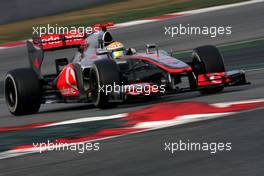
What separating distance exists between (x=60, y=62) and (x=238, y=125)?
5432mm

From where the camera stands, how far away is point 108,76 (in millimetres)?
10688

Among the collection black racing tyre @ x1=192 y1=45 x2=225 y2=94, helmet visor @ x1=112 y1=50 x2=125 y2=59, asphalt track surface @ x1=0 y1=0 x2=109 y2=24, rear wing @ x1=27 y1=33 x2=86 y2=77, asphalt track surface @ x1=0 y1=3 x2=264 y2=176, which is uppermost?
asphalt track surface @ x1=0 y1=0 x2=109 y2=24

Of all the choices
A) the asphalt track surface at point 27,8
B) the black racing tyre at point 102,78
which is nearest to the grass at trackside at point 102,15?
the asphalt track surface at point 27,8

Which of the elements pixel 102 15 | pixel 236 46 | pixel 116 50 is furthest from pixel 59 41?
pixel 102 15

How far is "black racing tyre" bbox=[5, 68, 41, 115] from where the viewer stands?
12000mm

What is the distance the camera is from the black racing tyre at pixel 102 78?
1070 centimetres

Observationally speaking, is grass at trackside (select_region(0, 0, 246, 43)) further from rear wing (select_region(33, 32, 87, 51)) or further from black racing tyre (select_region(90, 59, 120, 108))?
black racing tyre (select_region(90, 59, 120, 108))

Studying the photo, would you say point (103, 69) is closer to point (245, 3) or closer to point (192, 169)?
point (192, 169)

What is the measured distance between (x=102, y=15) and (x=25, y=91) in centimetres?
1220

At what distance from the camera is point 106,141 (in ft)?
26.6

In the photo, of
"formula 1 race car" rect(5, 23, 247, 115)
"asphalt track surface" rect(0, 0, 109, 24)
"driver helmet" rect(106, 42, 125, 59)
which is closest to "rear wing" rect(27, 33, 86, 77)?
"formula 1 race car" rect(5, 23, 247, 115)

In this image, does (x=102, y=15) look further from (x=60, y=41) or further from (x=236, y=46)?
(x=60, y=41)

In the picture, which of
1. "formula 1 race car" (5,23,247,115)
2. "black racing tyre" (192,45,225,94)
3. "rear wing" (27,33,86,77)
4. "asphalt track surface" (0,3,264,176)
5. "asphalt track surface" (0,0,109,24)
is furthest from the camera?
"asphalt track surface" (0,0,109,24)

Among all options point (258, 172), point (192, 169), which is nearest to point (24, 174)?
point (192, 169)
